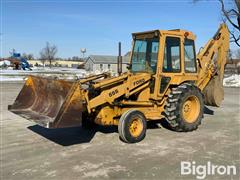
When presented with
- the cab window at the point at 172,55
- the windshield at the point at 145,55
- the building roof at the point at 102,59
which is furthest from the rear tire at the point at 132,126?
the building roof at the point at 102,59

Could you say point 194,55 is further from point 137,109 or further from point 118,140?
point 118,140

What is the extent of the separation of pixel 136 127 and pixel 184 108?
68.9 inches

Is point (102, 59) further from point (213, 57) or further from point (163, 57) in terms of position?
point (163, 57)

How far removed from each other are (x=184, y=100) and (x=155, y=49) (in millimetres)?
1525

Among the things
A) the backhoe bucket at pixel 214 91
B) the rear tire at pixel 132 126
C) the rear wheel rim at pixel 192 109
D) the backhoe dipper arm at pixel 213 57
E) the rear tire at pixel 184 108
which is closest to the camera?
the rear tire at pixel 132 126

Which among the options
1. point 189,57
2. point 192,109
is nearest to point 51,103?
point 192,109

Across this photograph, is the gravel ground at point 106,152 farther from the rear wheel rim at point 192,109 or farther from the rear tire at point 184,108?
the rear wheel rim at point 192,109

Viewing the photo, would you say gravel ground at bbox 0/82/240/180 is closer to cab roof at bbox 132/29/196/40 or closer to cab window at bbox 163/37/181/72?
cab window at bbox 163/37/181/72

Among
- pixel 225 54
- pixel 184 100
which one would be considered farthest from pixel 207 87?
pixel 184 100

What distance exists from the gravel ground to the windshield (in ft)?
Result: 5.65

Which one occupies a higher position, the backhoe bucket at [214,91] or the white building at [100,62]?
the white building at [100,62]

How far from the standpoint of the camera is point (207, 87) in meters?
11.0

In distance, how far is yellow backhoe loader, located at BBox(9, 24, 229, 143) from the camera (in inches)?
304

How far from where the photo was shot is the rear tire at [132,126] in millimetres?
7848
